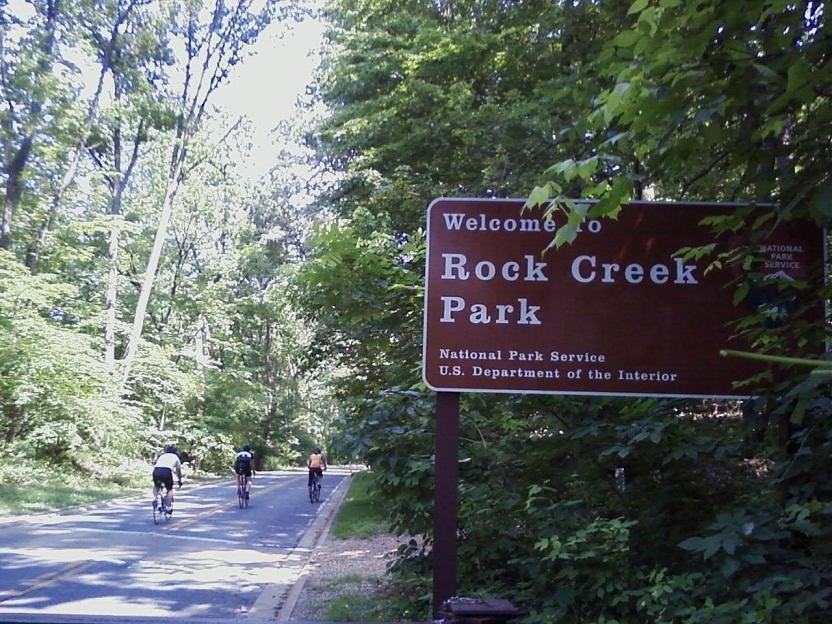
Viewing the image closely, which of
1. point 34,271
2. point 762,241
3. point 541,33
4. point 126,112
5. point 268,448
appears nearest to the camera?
point 762,241

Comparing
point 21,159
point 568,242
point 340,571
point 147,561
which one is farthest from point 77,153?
point 568,242

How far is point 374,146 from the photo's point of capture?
15.7 m

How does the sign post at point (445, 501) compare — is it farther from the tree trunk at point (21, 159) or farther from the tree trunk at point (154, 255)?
the tree trunk at point (154, 255)

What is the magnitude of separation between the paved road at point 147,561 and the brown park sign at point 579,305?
11.3 feet

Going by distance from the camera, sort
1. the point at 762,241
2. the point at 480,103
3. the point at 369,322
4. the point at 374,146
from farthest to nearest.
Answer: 1. the point at 374,146
2. the point at 480,103
3. the point at 369,322
4. the point at 762,241

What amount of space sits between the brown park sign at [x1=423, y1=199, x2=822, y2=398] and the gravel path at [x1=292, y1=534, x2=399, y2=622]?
14.3 ft

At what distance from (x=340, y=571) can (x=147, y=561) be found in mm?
3250

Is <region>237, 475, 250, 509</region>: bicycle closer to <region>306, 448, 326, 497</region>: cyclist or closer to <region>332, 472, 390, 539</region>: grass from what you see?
<region>332, 472, 390, 539</region>: grass

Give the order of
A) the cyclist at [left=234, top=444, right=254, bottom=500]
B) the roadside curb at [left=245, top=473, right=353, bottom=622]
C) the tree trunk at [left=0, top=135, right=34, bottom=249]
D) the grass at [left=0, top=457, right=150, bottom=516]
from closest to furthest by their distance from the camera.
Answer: the roadside curb at [left=245, top=473, right=353, bottom=622] < the grass at [left=0, top=457, right=150, bottom=516] < the cyclist at [left=234, top=444, right=254, bottom=500] < the tree trunk at [left=0, top=135, right=34, bottom=249]

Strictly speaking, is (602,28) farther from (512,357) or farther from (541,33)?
(512,357)

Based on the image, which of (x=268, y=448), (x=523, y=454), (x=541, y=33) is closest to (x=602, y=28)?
(x=541, y=33)

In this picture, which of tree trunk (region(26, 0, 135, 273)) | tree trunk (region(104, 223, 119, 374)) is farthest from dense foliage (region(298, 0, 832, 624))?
tree trunk (region(104, 223, 119, 374))

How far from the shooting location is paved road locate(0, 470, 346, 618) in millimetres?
10133

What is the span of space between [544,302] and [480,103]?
8.63 m
